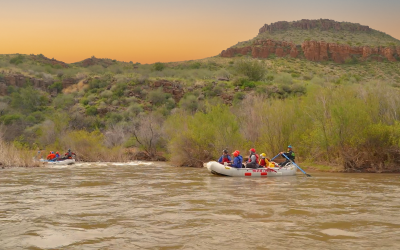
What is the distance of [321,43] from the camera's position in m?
87.3

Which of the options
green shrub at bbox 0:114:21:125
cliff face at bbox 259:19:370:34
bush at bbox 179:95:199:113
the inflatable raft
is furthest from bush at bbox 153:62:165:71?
the inflatable raft

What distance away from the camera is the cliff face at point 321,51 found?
266 ft

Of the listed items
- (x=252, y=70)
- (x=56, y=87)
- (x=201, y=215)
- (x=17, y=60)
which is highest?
(x=17, y=60)

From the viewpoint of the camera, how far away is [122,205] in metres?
11.8

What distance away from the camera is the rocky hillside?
272ft

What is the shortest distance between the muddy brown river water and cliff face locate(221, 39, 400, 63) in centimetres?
7158

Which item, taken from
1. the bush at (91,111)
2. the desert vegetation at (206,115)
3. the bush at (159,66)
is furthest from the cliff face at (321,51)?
the bush at (91,111)

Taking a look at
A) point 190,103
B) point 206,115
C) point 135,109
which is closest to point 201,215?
point 206,115

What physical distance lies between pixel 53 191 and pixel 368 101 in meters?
17.1

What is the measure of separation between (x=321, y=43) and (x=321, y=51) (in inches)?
104

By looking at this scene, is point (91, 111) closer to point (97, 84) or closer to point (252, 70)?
point (97, 84)

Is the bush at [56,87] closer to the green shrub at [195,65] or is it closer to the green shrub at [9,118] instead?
the green shrub at [9,118]

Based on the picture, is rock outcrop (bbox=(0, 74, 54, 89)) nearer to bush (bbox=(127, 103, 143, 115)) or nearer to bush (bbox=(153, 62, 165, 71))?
bush (bbox=(153, 62, 165, 71))

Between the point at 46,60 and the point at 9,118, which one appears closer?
the point at 9,118
